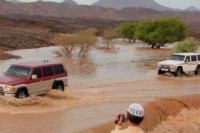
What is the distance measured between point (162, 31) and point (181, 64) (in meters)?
34.3

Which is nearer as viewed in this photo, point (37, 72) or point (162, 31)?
point (37, 72)

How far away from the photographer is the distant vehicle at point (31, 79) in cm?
1412

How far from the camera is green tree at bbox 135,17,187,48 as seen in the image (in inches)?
2306

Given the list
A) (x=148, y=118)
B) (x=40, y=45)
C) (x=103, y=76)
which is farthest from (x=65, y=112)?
(x=40, y=45)

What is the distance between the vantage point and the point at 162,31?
58.6m

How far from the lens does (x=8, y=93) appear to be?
14.0 m

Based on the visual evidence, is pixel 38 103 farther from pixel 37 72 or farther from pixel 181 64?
pixel 181 64

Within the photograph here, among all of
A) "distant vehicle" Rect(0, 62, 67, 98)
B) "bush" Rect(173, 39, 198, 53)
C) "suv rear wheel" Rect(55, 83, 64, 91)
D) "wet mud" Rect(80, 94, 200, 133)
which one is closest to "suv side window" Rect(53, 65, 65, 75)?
"distant vehicle" Rect(0, 62, 67, 98)

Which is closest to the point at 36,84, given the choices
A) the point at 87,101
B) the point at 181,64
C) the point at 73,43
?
the point at 87,101

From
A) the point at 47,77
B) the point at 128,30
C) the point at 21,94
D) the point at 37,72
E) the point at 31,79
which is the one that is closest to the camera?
the point at 21,94

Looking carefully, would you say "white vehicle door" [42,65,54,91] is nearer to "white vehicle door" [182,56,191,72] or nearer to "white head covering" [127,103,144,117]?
"white head covering" [127,103,144,117]

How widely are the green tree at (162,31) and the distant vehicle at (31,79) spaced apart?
43.6 meters

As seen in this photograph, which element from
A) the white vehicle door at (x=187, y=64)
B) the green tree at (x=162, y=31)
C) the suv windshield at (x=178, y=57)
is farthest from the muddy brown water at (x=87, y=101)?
the green tree at (x=162, y=31)

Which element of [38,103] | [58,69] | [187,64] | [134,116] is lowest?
[38,103]
